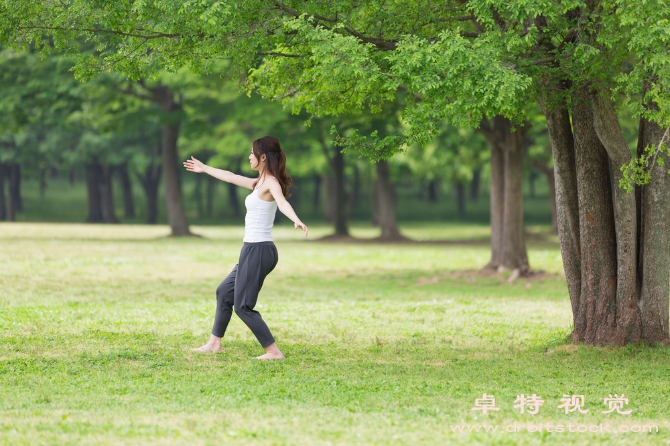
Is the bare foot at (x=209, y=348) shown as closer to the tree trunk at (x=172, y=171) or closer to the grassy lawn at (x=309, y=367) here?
the grassy lawn at (x=309, y=367)

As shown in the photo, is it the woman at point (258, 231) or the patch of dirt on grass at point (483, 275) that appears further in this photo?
the patch of dirt on grass at point (483, 275)

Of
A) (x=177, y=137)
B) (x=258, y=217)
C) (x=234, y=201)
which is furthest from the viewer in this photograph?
(x=234, y=201)

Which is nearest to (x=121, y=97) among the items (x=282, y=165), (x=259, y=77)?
(x=259, y=77)

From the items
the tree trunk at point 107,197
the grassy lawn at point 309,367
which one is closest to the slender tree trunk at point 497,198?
the grassy lawn at point 309,367

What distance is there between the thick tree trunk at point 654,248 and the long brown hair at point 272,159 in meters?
3.93

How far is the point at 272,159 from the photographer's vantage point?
7180mm

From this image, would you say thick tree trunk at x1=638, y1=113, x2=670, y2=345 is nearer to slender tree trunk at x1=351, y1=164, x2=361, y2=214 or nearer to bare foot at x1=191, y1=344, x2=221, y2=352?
bare foot at x1=191, y1=344, x2=221, y2=352

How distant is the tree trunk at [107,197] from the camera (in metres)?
47.1

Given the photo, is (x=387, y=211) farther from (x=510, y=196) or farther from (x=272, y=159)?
(x=272, y=159)

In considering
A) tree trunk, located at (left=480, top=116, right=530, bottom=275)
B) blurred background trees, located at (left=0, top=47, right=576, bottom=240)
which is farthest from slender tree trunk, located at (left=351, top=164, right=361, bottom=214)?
tree trunk, located at (left=480, top=116, right=530, bottom=275)

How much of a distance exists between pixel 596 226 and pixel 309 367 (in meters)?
3.61

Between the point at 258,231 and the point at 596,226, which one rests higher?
the point at 258,231

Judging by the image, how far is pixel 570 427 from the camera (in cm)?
513

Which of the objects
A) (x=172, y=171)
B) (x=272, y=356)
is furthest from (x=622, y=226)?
(x=172, y=171)
